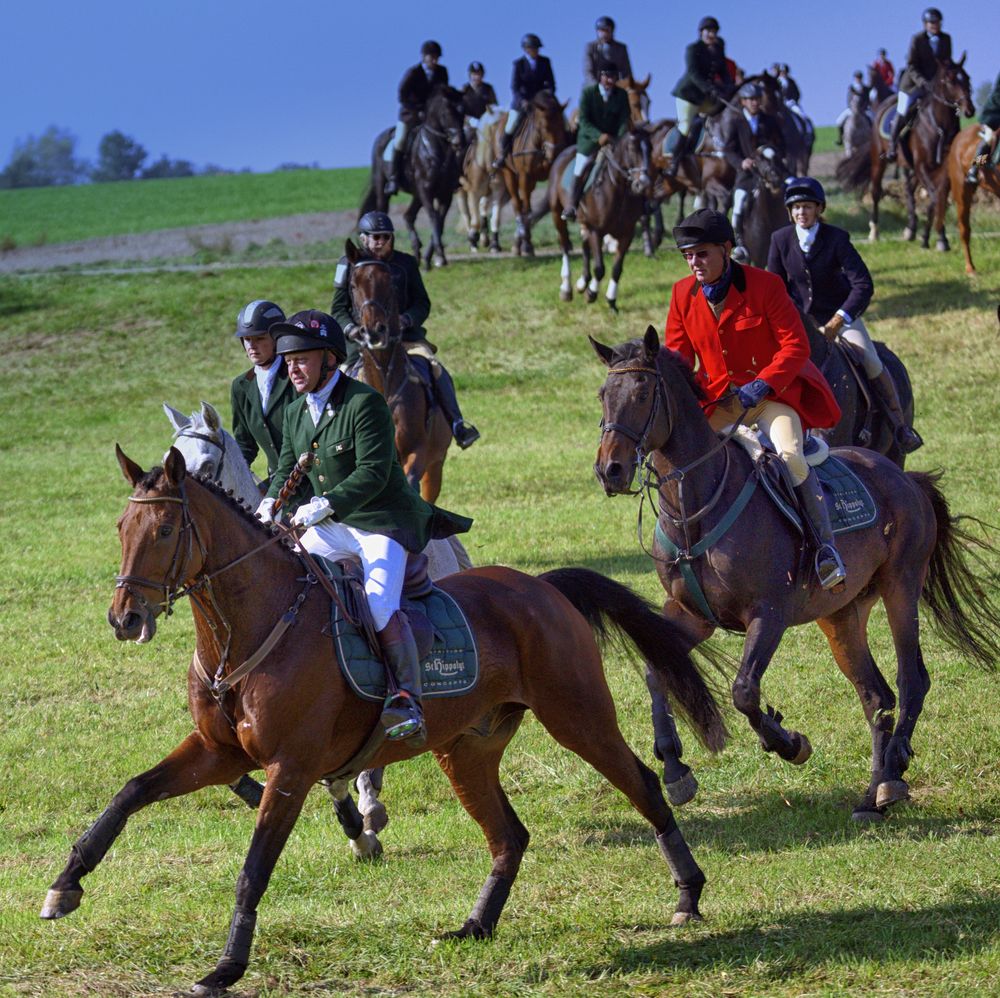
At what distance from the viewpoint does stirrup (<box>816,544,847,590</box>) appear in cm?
834

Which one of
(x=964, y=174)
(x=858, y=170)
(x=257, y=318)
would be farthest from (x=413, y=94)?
(x=257, y=318)

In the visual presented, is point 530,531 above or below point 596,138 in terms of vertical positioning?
below

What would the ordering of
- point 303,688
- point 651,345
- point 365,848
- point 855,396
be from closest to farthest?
point 303,688, point 651,345, point 365,848, point 855,396

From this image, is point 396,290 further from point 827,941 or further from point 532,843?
point 827,941

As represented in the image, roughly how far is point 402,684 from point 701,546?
2.50 meters

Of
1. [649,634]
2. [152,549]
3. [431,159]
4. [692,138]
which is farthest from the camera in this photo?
[431,159]

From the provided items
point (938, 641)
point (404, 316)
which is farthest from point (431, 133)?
point (938, 641)

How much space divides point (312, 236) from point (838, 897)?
111 ft

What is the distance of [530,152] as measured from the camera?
29469 mm

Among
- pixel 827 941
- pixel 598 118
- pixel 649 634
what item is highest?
pixel 598 118

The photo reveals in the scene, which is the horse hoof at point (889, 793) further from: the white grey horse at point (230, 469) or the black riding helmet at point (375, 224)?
the black riding helmet at point (375, 224)

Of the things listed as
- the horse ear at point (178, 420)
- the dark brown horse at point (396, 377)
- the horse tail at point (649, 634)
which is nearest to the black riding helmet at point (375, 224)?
the dark brown horse at point (396, 377)

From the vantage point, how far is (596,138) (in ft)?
80.0

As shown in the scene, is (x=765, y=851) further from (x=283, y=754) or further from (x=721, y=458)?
(x=283, y=754)
